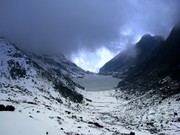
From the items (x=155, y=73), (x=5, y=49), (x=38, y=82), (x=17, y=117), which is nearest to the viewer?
(x=17, y=117)

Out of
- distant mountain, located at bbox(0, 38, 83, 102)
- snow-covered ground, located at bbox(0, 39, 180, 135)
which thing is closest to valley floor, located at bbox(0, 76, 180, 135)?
snow-covered ground, located at bbox(0, 39, 180, 135)

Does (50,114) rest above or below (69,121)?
above

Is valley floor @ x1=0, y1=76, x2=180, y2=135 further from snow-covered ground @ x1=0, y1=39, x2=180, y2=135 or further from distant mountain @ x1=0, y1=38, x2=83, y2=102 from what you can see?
distant mountain @ x1=0, y1=38, x2=83, y2=102

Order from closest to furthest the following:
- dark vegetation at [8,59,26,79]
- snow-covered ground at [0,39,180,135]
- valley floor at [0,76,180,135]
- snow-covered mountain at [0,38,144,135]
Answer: valley floor at [0,76,180,135]
snow-covered mountain at [0,38,144,135]
snow-covered ground at [0,39,180,135]
dark vegetation at [8,59,26,79]

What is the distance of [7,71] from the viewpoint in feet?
386

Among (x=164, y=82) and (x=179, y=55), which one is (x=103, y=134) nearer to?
(x=164, y=82)

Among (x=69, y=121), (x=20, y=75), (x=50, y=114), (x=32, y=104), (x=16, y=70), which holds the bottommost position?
(x=69, y=121)

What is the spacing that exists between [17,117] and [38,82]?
8784 cm

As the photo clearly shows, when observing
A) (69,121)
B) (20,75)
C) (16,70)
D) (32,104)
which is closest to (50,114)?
(69,121)

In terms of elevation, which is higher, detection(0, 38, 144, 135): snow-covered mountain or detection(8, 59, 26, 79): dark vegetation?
detection(8, 59, 26, 79): dark vegetation

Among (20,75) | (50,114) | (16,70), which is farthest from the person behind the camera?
(16,70)

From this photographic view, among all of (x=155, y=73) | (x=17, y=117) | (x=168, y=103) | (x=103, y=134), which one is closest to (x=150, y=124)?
(x=168, y=103)

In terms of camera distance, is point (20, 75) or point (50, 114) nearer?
point (50, 114)

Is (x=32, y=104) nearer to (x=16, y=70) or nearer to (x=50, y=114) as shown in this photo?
(x=50, y=114)
